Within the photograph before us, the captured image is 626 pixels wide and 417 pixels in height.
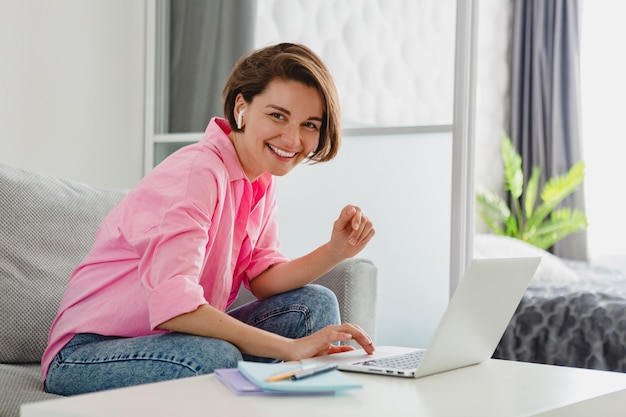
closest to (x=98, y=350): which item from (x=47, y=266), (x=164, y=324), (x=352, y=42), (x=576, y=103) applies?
(x=164, y=324)

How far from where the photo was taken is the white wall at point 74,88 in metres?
2.85

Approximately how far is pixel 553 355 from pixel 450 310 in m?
1.76

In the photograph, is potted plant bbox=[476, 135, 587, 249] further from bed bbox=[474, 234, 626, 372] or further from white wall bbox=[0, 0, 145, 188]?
white wall bbox=[0, 0, 145, 188]

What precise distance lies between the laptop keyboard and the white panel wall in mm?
1337

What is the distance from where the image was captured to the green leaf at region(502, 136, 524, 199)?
5.05 m

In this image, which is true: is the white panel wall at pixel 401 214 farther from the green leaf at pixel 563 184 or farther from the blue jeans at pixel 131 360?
the green leaf at pixel 563 184

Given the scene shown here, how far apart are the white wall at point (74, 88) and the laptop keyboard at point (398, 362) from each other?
1.92 m

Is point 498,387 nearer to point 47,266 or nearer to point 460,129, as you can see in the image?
→ point 47,266

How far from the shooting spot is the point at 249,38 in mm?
3139

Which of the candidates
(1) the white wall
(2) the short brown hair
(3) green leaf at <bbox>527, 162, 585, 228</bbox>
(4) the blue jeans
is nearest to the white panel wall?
(1) the white wall

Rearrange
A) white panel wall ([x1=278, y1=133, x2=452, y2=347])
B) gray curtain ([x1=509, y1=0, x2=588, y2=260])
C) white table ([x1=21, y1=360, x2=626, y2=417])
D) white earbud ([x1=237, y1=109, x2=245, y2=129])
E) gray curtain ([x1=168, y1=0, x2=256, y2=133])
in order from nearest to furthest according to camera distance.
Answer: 1. white table ([x1=21, y1=360, x2=626, y2=417])
2. white earbud ([x1=237, y1=109, x2=245, y2=129])
3. white panel wall ([x1=278, y1=133, x2=452, y2=347])
4. gray curtain ([x1=168, y1=0, x2=256, y2=133])
5. gray curtain ([x1=509, y1=0, x2=588, y2=260])

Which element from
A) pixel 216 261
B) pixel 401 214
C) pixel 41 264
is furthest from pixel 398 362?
pixel 401 214

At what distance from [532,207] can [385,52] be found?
271 centimetres

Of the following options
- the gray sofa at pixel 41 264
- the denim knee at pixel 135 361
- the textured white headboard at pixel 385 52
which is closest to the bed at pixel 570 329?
the textured white headboard at pixel 385 52
